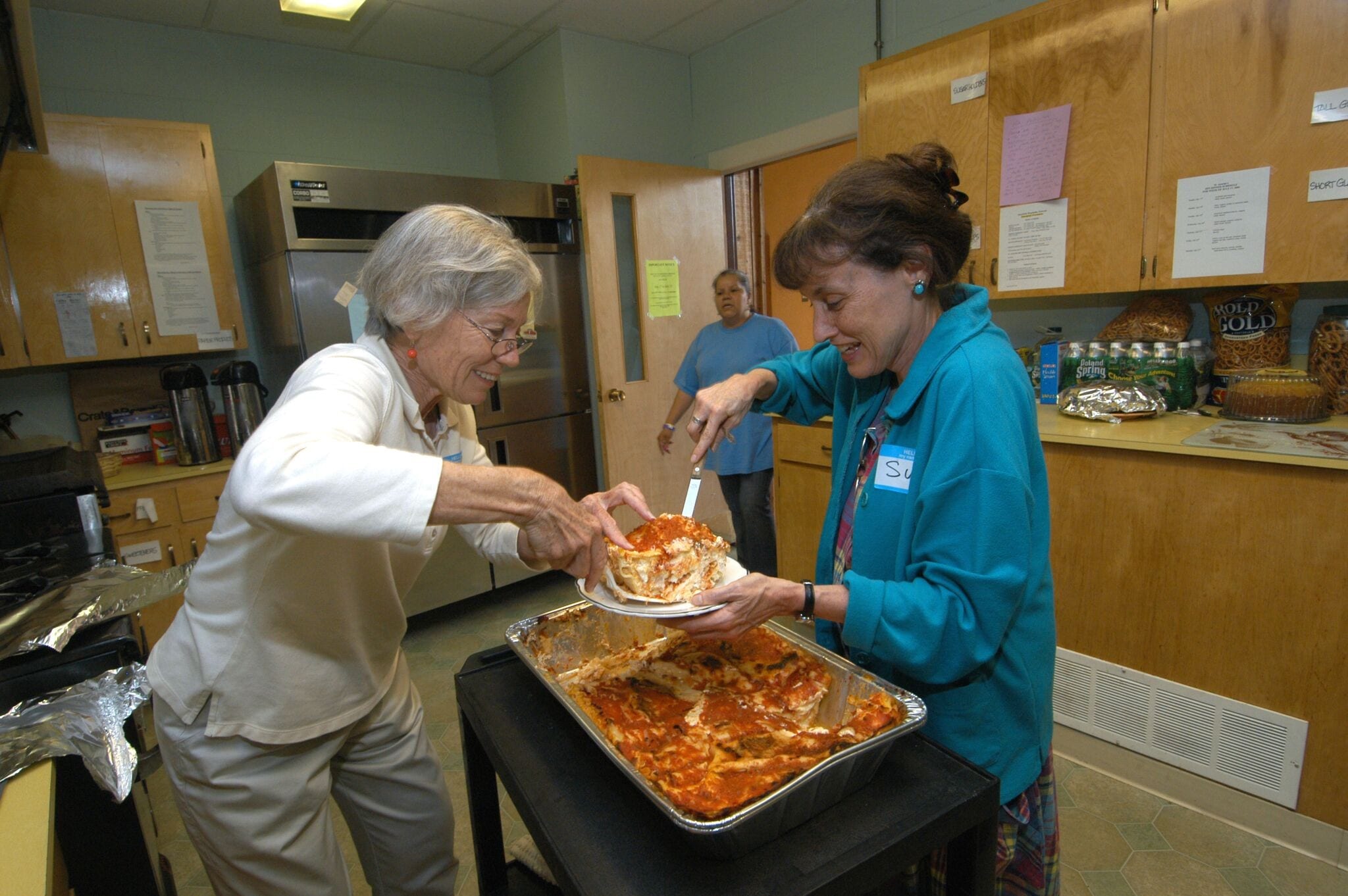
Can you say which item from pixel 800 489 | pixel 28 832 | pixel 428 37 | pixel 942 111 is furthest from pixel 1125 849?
pixel 428 37

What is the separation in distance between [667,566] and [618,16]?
11.1 ft

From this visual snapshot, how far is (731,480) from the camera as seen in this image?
3535 mm

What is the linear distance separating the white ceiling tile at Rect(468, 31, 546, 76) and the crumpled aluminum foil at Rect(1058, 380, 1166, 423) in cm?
322

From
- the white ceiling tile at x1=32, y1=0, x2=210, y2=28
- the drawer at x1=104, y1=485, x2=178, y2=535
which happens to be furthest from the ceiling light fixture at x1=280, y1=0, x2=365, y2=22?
the drawer at x1=104, y1=485, x2=178, y2=535

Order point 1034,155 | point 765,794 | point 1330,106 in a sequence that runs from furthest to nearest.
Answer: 1. point 1034,155
2. point 1330,106
3. point 765,794

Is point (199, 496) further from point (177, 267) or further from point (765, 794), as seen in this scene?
point (765, 794)

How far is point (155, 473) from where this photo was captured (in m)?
2.94

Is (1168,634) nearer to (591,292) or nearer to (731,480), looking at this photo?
(731,480)

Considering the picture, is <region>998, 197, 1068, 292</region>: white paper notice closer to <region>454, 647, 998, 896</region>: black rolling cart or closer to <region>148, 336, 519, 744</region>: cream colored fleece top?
<region>454, 647, 998, 896</region>: black rolling cart

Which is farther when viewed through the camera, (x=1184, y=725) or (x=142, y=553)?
(x=142, y=553)

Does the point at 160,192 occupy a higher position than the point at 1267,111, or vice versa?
the point at 160,192

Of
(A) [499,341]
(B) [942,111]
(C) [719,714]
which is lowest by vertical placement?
(C) [719,714]

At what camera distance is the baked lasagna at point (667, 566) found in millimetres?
1159

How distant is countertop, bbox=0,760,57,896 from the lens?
0.80 m
